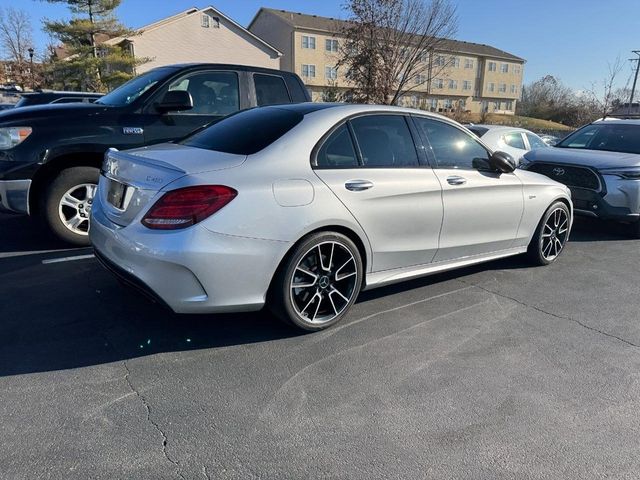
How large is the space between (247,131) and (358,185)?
0.94 metres

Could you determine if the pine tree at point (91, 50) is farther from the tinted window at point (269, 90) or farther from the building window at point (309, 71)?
the tinted window at point (269, 90)

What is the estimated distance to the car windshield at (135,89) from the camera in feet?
17.8

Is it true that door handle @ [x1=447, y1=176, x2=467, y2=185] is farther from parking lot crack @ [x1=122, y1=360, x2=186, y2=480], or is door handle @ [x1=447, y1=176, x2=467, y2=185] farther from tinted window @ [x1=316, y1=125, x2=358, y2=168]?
parking lot crack @ [x1=122, y1=360, x2=186, y2=480]

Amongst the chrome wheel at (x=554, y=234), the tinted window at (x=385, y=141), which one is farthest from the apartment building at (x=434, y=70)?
the tinted window at (x=385, y=141)

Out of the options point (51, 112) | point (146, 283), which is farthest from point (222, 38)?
point (146, 283)

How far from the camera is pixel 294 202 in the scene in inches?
125

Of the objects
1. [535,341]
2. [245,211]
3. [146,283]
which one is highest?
[245,211]

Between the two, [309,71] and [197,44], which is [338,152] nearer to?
[197,44]

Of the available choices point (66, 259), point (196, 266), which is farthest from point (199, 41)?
point (196, 266)

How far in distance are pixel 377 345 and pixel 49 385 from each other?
2.04 meters

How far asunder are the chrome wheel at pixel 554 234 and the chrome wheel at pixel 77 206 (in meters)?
4.90

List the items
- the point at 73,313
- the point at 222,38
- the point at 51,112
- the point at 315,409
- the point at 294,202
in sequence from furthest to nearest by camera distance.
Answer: the point at 222,38
the point at 51,112
the point at 73,313
the point at 294,202
the point at 315,409

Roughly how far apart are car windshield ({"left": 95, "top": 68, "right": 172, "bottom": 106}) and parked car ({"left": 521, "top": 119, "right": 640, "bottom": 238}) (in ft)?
18.1

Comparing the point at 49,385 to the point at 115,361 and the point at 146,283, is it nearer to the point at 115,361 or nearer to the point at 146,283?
the point at 115,361
